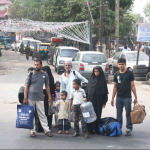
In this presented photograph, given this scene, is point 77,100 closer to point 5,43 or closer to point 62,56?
point 62,56

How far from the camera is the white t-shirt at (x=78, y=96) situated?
716 centimetres

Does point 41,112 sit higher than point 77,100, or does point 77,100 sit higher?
point 77,100

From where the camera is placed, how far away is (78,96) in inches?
283

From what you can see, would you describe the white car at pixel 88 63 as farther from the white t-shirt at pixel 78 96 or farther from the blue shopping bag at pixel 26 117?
the blue shopping bag at pixel 26 117

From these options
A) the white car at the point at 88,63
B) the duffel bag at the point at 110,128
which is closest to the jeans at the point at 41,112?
the duffel bag at the point at 110,128

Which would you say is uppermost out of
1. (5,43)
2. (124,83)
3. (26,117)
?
(5,43)

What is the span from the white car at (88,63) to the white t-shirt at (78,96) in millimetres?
11001

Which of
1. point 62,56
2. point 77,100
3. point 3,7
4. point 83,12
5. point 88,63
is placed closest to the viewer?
point 77,100

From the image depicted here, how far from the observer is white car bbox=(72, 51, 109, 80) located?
18.3m

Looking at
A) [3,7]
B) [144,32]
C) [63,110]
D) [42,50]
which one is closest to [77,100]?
[63,110]

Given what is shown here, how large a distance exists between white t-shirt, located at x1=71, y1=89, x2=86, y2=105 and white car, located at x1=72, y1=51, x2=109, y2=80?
36.1 ft

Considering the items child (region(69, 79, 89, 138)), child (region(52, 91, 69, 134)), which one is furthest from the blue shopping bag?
child (region(69, 79, 89, 138))

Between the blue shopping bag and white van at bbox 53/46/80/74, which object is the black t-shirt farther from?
white van at bbox 53/46/80/74

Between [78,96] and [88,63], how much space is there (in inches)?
448
